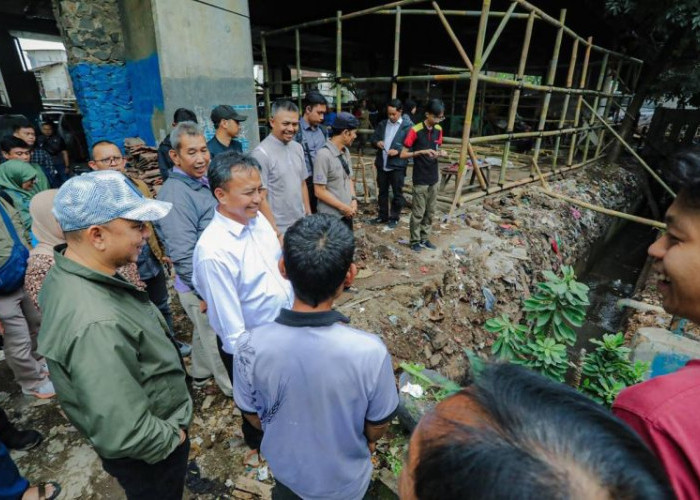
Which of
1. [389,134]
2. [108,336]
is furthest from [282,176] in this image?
[389,134]

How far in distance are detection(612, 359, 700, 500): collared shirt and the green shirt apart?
1.42m

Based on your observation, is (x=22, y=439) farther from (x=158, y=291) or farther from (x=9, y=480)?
(x=158, y=291)

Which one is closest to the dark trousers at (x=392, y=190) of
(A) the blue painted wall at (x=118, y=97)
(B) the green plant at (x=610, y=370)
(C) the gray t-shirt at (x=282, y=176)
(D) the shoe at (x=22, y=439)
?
(C) the gray t-shirt at (x=282, y=176)

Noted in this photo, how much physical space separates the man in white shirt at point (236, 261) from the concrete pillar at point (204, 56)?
13.4 ft

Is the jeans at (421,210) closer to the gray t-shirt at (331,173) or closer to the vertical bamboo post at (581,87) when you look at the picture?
the gray t-shirt at (331,173)

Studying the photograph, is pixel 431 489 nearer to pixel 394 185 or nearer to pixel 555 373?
pixel 555 373

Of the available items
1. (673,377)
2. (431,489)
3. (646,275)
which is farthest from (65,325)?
(646,275)

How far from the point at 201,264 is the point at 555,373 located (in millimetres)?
2136

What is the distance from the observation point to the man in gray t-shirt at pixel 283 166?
3070 mm

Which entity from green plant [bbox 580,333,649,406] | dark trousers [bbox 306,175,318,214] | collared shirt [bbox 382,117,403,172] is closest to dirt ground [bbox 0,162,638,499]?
dark trousers [bbox 306,175,318,214]

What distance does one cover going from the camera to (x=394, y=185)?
5.37 meters

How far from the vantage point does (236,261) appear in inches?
73.9

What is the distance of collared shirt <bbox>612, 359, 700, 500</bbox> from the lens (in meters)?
0.55

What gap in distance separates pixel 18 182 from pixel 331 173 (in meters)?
3.04
